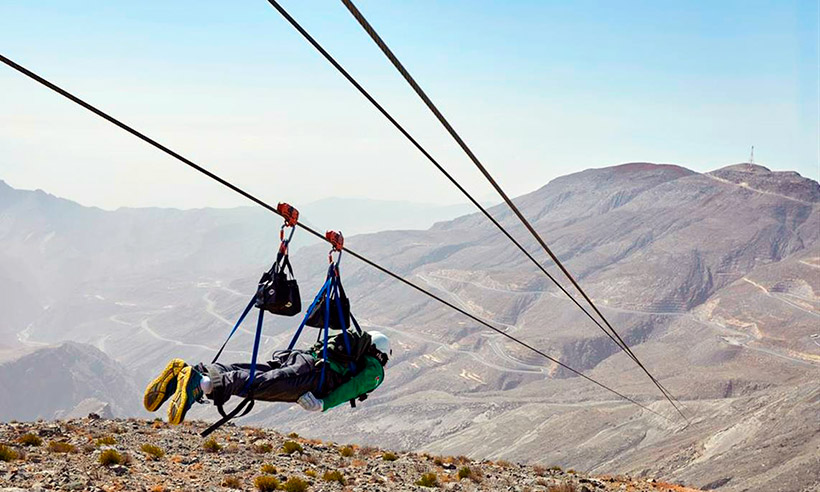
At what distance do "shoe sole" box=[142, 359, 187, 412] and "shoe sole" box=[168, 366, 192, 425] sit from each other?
0.36 ft

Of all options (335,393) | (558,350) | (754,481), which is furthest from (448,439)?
(335,393)

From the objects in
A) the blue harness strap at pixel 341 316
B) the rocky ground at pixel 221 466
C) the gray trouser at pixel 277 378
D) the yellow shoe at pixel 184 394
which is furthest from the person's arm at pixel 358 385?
the rocky ground at pixel 221 466

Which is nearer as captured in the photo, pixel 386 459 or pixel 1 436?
pixel 1 436

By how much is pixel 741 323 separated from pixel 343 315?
161381mm

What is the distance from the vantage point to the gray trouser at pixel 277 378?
7.53m

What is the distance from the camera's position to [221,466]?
753 inches

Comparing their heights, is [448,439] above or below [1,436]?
below

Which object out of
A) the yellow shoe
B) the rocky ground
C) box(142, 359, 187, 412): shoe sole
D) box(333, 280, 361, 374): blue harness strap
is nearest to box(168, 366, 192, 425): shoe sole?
the yellow shoe

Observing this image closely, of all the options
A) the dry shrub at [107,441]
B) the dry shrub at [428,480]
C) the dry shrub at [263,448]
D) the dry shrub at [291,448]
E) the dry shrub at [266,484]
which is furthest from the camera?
the dry shrub at [291,448]

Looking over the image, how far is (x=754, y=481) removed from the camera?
180 ft

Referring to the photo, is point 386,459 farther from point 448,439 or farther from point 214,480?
point 448,439

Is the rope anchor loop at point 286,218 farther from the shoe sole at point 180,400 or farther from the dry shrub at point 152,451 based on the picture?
the dry shrub at point 152,451

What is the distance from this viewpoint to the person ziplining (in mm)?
7402

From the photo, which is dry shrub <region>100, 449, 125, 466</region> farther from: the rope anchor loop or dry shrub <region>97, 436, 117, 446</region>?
the rope anchor loop
